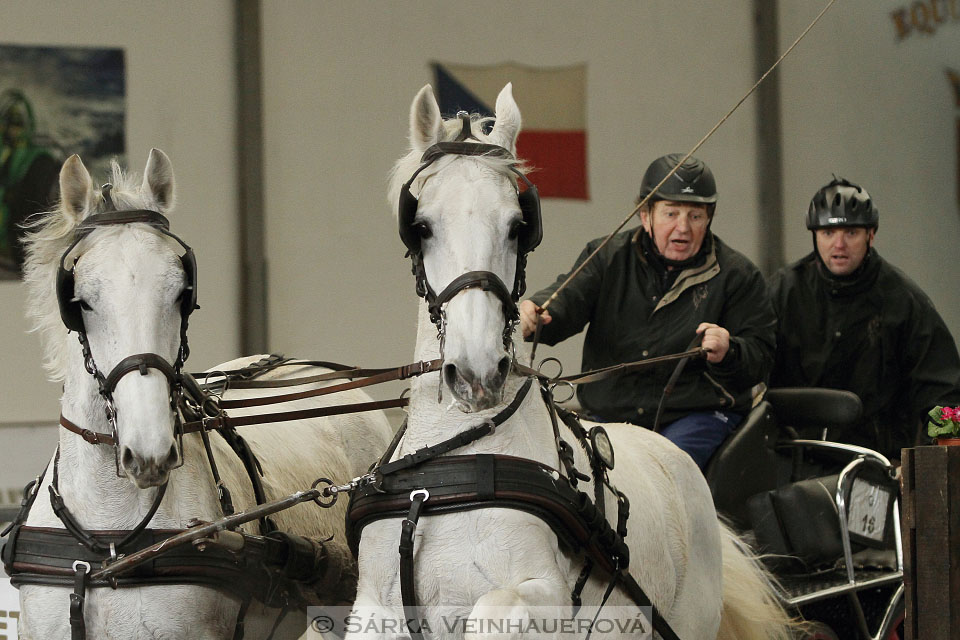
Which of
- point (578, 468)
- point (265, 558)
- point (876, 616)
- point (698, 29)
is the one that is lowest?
point (876, 616)

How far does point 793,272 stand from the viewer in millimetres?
5008

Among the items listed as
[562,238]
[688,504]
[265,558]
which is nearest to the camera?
[265,558]

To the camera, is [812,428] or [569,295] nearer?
[569,295]

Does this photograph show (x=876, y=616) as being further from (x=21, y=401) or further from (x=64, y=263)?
(x=21, y=401)

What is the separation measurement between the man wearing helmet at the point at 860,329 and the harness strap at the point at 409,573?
2.81 metres

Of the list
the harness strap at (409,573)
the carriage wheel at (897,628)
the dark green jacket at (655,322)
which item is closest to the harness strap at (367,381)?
the harness strap at (409,573)

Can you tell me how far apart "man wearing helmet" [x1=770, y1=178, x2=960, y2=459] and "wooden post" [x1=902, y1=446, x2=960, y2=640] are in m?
2.01

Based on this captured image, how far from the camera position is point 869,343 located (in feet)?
15.8

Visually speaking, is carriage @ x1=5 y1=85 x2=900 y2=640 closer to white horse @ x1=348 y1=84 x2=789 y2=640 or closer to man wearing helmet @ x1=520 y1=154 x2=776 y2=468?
white horse @ x1=348 y1=84 x2=789 y2=640

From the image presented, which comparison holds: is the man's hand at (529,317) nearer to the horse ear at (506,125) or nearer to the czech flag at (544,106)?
the horse ear at (506,125)

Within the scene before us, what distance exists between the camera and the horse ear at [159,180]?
9.81ft

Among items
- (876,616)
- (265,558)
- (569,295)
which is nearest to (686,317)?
(569,295)

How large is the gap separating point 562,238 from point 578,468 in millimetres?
5576

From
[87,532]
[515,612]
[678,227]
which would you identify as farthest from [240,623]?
[678,227]
